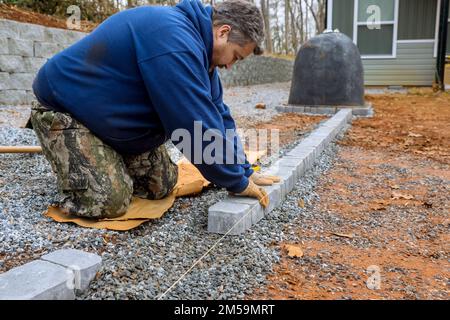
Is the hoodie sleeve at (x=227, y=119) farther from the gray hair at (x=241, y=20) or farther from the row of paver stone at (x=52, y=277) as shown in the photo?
the row of paver stone at (x=52, y=277)

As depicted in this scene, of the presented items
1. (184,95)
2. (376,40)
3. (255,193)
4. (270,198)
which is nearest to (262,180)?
(270,198)

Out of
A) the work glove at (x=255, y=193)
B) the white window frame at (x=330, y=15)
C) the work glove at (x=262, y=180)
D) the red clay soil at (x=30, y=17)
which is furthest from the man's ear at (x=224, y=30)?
the white window frame at (x=330, y=15)

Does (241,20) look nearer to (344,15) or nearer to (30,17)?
(30,17)

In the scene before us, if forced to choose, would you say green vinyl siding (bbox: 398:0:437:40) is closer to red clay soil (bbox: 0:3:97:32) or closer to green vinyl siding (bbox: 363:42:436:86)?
green vinyl siding (bbox: 363:42:436:86)

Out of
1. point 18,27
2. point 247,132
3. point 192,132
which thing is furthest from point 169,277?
point 18,27

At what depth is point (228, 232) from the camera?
87.1 inches

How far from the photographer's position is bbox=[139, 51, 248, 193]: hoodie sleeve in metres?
1.88

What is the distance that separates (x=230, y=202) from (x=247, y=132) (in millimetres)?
3092

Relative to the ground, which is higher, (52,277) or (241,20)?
(241,20)

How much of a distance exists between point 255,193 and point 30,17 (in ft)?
22.7

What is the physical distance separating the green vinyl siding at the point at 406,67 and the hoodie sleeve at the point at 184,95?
11168 millimetres

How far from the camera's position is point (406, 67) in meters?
11.9

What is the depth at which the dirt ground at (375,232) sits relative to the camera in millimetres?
1836

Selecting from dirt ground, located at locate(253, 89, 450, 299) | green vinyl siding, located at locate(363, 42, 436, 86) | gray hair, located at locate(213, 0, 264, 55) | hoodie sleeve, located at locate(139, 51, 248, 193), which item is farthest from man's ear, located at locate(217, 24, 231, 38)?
green vinyl siding, located at locate(363, 42, 436, 86)
